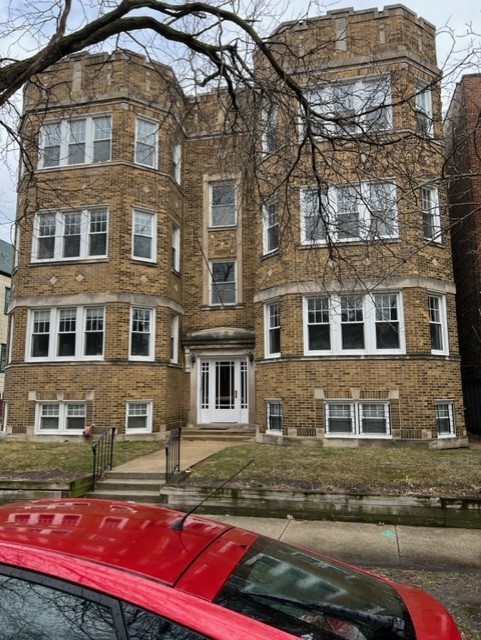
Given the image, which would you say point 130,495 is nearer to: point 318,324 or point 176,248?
point 318,324

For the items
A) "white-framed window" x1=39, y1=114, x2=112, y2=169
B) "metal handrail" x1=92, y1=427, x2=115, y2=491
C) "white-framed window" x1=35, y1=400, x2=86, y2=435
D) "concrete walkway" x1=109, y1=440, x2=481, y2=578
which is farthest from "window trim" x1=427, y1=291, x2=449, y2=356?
"white-framed window" x1=39, y1=114, x2=112, y2=169

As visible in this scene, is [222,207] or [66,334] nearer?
[66,334]

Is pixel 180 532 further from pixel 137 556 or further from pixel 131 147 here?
pixel 131 147

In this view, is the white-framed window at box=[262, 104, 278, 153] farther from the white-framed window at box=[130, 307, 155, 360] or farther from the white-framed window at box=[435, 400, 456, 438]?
the white-framed window at box=[130, 307, 155, 360]

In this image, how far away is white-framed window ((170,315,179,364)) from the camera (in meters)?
16.7

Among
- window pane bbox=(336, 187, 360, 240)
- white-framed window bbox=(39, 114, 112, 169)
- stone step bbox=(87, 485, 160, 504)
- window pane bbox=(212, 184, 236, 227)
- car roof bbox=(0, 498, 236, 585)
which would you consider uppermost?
white-framed window bbox=(39, 114, 112, 169)

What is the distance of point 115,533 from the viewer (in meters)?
2.02

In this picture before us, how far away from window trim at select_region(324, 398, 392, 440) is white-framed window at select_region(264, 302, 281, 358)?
2.28 meters

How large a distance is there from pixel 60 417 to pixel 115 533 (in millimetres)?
14252

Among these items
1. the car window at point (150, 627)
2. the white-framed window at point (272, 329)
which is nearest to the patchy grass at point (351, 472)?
the white-framed window at point (272, 329)

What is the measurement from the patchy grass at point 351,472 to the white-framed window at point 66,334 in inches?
242

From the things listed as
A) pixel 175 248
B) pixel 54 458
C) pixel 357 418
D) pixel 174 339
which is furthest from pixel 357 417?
pixel 175 248

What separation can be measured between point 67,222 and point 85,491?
9980 millimetres

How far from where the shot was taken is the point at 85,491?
347 inches
